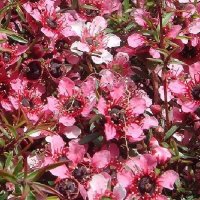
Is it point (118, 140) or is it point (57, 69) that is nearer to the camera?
point (118, 140)

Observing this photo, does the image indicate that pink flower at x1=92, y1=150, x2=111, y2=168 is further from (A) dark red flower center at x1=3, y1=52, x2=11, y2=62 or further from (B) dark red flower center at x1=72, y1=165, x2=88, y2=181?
(A) dark red flower center at x1=3, y1=52, x2=11, y2=62

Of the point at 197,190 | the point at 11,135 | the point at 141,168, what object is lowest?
the point at 197,190

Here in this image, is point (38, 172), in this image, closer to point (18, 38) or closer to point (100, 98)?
point (100, 98)

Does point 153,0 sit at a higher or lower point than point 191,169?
higher

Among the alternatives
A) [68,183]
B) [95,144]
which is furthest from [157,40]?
[68,183]

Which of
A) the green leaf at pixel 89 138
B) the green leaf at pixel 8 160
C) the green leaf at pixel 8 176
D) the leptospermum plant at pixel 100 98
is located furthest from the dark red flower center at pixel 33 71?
the green leaf at pixel 8 176

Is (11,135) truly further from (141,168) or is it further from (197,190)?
(197,190)

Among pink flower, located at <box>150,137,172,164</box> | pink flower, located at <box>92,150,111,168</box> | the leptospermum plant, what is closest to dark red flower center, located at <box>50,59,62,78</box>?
the leptospermum plant

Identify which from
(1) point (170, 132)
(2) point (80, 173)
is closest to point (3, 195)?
(2) point (80, 173)
